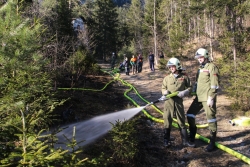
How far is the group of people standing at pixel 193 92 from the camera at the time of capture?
18.3 ft

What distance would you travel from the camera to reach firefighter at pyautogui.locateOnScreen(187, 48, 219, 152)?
5.49 metres

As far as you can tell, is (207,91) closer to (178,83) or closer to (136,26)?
(178,83)

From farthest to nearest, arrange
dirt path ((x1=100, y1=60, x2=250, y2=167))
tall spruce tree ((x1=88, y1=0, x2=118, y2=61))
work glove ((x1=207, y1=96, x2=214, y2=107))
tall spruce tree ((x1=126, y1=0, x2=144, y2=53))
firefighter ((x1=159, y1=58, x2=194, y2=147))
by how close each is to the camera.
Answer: tall spruce tree ((x1=126, y1=0, x2=144, y2=53)), tall spruce tree ((x1=88, y1=0, x2=118, y2=61)), firefighter ((x1=159, y1=58, x2=194, y2=147)), work glove ((x1=207, y1=96, x2=214, y2=107)), dirt path ((x1=100, y1=60, x2=250, y2=167))

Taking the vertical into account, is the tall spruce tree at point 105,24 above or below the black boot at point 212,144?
above

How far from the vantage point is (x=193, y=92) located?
20.3 feet

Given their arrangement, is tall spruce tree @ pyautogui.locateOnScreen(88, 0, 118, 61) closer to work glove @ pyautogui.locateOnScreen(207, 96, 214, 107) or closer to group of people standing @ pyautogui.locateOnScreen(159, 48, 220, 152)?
group of people standing @ pyautogui.locateOnScreen(159, 48, 220, 152)

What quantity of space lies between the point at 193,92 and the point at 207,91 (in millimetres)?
536

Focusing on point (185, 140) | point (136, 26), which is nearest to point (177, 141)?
point (185, 140)

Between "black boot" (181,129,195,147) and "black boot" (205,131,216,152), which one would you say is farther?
"black boot" (181,129,195,147)

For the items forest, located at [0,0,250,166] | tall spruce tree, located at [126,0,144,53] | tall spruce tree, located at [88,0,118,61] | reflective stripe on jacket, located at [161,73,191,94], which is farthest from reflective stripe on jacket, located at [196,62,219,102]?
tall spruce tree, located at [88,0,118,61]

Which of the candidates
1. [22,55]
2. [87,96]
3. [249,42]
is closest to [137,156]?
[22,55]

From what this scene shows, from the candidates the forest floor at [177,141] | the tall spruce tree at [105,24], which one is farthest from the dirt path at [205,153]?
the tall spruce tree at [105,24]

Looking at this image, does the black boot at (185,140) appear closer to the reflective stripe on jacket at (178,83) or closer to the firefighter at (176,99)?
the firefighter at (176,99)

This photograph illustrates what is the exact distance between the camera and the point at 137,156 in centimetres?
504
